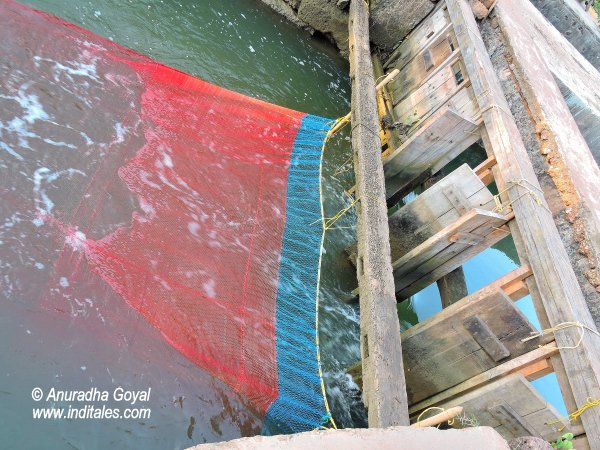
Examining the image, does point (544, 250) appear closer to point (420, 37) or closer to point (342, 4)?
point (420, 37)

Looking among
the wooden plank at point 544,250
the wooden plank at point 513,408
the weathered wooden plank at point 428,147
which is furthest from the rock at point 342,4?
the wooden plank at point 513,408

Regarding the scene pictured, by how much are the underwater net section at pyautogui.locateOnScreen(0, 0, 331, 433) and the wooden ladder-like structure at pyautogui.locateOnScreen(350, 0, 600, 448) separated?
75 cm

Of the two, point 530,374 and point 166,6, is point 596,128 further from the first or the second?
point 166,6

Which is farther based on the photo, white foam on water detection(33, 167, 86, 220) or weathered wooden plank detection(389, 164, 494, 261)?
weathered wooden plank detection(389, 164, 494, 261)

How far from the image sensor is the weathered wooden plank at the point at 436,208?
516 centimetres

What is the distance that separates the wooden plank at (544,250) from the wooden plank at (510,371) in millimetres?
143

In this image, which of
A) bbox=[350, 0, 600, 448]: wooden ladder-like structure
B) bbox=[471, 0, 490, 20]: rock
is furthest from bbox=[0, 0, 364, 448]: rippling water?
bbox=[471, 0, 490, 20]: rock

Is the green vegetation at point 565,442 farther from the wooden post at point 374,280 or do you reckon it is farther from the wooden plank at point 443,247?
the wooden plank at point 443,247

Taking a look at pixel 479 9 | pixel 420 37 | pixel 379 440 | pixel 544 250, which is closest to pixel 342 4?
pixel 420 37

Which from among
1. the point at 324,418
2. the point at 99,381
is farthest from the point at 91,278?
the point at 324,418

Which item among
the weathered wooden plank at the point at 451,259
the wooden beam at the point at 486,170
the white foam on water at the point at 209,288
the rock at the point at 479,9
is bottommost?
the white foam on water at the point at 209,288

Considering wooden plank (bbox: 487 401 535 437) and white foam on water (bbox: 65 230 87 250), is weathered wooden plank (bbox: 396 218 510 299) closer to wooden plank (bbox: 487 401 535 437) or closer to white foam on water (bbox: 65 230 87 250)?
wooden plank (bbox: 487 401 535 437)

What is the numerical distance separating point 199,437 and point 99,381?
2.79 feet

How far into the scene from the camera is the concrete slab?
2.18 metres
